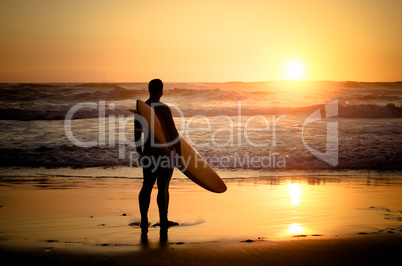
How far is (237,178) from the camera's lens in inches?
366

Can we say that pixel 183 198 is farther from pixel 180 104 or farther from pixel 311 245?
pixel 180 104

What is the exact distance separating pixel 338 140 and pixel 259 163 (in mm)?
4454

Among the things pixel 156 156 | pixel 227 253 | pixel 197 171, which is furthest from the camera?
pixel 197 171

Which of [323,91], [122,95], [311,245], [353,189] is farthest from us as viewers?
[323,91]

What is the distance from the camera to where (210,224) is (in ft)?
17.1

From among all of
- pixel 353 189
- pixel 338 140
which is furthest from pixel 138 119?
pixel 338 140

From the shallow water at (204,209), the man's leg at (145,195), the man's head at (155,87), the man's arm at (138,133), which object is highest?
the man's head at (155,87)

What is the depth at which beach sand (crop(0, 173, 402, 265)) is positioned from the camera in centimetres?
386

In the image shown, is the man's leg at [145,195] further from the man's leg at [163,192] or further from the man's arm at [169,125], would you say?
the man's arm at [169,125]

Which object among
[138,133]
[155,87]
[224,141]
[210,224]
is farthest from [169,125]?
[224,141]

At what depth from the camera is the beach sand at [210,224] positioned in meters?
3.86

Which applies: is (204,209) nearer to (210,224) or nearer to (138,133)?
(210,224)

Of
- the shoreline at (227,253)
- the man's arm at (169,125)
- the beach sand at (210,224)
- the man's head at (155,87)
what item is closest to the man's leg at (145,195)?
the beach sand at (210,224)

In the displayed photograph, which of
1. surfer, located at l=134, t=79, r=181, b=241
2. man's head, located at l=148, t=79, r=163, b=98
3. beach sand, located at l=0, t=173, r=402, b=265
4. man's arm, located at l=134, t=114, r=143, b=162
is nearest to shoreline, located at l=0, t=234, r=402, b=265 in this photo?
beach sand, located at l=0, t=173, r=402, b=265
